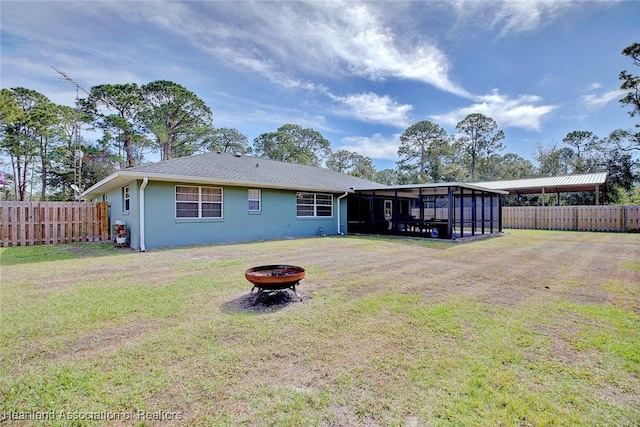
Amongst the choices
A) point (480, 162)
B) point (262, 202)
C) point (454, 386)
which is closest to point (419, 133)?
point (480, 162)

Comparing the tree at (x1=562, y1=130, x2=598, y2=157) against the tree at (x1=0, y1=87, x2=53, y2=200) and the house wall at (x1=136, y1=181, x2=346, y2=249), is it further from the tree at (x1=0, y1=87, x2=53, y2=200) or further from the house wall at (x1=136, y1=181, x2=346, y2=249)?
the tree at (x1=0, y1=87, x2=53, y2=200)

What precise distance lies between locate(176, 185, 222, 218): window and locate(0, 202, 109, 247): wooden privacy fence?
14.4 ft

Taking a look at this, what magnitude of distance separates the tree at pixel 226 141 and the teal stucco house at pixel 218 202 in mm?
16359

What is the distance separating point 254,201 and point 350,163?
34.0 metres

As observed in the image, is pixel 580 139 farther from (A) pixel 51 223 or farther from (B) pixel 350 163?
(A) pixel 51 223

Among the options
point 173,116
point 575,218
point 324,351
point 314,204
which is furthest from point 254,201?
point 173,116

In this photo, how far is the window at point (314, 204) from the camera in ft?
48.1

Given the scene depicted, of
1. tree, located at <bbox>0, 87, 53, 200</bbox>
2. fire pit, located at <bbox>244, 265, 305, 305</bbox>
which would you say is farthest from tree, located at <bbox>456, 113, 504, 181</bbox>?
tree, located at <bbox>0, 87, 53, 200</bbox>

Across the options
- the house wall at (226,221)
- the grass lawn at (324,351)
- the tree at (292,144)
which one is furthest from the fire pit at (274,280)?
the tree at (292,144)

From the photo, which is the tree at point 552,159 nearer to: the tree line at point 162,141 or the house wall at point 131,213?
the tree line at point 162,141

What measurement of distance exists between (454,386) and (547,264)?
692 cm

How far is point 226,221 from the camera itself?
11.9 metres

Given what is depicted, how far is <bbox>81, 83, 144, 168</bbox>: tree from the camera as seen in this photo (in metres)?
25.1

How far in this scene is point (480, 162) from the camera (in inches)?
1560
